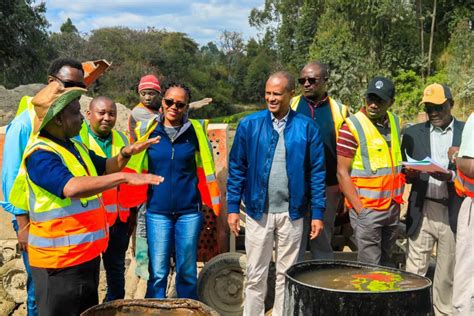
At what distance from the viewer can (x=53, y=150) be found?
2816 millimetres

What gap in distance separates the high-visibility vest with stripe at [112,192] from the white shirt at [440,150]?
238cm

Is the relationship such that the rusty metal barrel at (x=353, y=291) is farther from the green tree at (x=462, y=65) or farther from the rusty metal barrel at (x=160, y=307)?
the green tree at (x=462, y=65)

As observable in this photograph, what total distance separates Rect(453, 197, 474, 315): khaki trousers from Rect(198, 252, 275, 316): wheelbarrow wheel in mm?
1521

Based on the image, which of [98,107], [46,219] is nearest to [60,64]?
[98,107]

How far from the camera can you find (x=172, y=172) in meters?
4.12

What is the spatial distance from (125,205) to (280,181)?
1.22 metres

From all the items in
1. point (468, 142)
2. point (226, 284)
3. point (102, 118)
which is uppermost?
point (102, 118)

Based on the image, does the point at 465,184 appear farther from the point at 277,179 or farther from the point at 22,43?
the point at 22,43

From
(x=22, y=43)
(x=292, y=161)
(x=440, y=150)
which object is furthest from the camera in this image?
(x=22, y=43)

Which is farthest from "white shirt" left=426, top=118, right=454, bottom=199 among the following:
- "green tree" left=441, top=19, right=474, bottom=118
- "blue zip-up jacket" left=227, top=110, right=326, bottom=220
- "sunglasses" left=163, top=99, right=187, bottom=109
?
"green tree" left=441, top=19, right=474, bottom=118

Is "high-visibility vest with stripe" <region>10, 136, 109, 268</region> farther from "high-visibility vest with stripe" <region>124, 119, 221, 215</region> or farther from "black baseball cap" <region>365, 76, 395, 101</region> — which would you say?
"black baseball cap" <region>365, 76, 395, 101</region>

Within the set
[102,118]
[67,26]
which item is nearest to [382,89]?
[102,118]

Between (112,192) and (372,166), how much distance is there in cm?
195

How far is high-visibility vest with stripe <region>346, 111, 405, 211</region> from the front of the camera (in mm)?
4156
